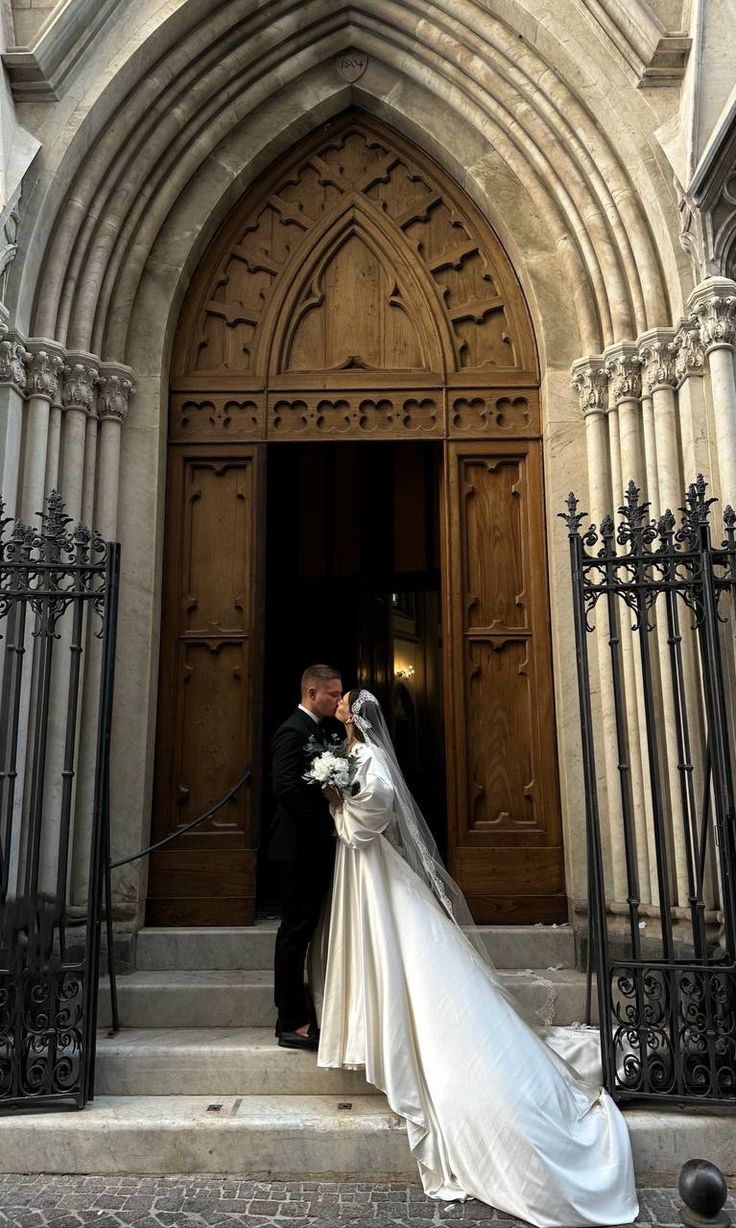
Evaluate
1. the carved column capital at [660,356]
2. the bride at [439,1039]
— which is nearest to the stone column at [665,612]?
the carved column capital at [660,356]

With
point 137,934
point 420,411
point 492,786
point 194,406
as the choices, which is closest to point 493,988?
point 492,786

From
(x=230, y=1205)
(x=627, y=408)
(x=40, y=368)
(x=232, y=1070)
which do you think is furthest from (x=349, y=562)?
(x=230, y=1205)

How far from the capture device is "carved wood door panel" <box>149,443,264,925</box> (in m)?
5.61

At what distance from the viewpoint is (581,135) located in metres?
5.77

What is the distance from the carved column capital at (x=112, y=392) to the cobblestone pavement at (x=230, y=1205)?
4171mm

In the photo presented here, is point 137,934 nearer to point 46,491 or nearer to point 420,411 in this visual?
point 46,491

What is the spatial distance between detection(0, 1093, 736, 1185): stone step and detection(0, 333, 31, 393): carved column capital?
383 cm

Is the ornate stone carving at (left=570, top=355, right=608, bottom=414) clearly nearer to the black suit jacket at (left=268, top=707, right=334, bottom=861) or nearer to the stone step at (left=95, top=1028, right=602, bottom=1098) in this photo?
the black suit jacket at (left=268, top=707, right=334, bottom=861)

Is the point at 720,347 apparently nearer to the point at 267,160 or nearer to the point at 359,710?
the point at 359,710

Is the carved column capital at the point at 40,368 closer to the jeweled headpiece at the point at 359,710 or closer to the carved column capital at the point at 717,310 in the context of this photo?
the jeweled headpiece at the point at 359,710

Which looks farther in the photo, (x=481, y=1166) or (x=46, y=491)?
(x=46, y=491)

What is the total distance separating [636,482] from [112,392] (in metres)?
3.32

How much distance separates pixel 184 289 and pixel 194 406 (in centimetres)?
84

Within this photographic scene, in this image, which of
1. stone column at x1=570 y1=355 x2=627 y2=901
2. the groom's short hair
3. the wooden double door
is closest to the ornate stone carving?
stone column at x1=570 y1=355 x2=627 y2=901
